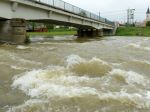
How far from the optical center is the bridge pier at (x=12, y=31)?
1192 inches

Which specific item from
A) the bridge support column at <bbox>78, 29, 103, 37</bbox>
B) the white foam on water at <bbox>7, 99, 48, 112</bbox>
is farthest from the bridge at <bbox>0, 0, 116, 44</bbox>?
the bridge support column at <bbox>78, 29, 103, 37</bbox>

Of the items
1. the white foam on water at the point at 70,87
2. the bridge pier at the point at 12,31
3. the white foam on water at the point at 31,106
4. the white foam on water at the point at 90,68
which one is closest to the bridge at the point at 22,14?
the bridge pier at the point at 12,31

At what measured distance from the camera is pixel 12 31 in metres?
30.7

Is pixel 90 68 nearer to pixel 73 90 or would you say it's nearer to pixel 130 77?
pixel 130 77

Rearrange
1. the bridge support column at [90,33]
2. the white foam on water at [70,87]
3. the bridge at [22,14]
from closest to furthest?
1. the white foam on water at [70,87]
2. the bridge at [22,14]
3. the bridge support column at [90,33]

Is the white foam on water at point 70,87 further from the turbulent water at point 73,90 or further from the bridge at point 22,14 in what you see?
the bridge at point 22,14

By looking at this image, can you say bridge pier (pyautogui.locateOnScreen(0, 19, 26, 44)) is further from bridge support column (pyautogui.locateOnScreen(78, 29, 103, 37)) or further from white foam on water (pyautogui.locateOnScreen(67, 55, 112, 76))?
bridge support column (pyautogui.locateOnScreen(78, 29, 103, 37))

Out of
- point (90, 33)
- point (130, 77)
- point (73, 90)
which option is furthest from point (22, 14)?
point (90, 33)

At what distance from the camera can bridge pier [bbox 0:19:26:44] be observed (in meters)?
30.3

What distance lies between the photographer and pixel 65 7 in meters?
45.3

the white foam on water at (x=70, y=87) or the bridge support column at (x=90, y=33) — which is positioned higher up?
the white foam on water at (x=70, y=87)

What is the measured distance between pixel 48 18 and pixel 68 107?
30.6 m

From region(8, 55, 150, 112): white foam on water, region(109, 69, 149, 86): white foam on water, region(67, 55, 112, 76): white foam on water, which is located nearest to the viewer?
region(8, 55, 150, 112): white foam on water

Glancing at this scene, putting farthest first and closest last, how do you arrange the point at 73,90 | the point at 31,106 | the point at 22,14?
the point at 22,14, the point at 73,90, the point at 31,106
